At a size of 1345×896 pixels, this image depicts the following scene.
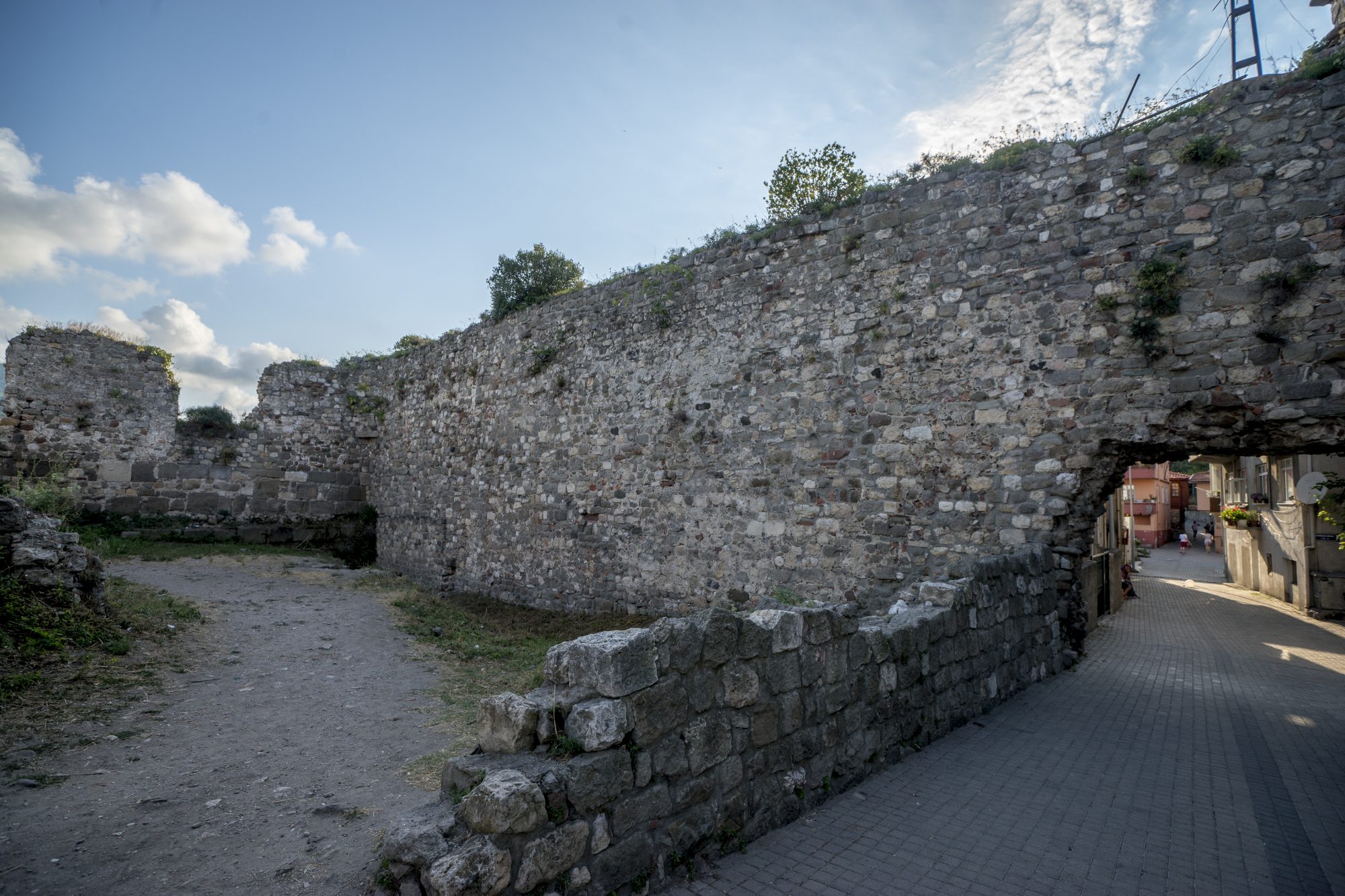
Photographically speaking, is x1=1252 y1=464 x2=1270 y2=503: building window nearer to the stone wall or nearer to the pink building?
the stone wall

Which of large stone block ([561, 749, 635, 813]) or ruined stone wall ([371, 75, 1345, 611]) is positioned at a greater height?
ruined stone wall ([371, 75, 1345, 611])

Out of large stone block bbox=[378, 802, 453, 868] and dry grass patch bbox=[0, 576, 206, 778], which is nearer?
large stone block bbox=[378, 802, 453, 868]

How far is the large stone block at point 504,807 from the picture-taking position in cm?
279

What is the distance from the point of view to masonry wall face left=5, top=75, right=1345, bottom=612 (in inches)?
264

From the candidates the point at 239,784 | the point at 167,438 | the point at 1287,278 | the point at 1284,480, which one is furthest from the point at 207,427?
the point at 1284,480

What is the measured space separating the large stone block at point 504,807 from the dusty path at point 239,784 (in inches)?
35.0

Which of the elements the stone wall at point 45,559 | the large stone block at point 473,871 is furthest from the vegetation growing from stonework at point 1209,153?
the stone wall at point 45,559

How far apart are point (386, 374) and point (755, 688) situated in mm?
17816

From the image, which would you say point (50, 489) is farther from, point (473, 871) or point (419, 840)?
point (473, 871)

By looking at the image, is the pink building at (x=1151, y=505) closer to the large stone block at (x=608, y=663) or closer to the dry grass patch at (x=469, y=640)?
the dry grass patch at (x=469, y=640)

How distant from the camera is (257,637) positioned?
29.5ft

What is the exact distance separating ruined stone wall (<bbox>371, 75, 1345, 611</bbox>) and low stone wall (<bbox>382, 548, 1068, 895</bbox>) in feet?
9.86

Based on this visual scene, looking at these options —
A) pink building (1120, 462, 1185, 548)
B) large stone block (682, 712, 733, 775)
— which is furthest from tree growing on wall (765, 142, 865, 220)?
pink building (1120, 462, 1185, 548)

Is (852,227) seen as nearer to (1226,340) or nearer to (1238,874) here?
(1226,340)
